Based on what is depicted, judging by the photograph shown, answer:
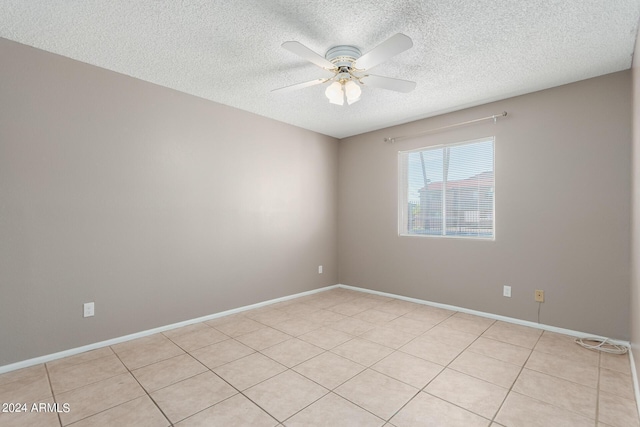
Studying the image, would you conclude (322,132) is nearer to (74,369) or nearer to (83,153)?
(83,153)

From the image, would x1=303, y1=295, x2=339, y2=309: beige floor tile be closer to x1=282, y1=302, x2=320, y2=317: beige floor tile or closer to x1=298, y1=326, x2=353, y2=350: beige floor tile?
x1=282, y1=302, x2=320, y2=317: beige floor tile

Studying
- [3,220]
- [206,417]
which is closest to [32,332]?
[3,220]

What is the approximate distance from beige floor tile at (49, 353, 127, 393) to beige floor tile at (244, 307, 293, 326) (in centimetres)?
136

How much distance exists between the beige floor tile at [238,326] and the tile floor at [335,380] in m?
0.02

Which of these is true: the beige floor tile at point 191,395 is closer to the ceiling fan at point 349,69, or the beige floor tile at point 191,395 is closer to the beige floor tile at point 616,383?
the ceiling fan at point 349,69

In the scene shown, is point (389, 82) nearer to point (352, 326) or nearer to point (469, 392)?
point (469, 392)

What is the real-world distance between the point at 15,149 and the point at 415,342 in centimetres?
360

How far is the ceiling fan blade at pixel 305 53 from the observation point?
6.11ft

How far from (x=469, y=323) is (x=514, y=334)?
42 cm

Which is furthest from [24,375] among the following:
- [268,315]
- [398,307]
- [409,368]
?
[398,307]

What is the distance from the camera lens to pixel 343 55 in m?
2.30

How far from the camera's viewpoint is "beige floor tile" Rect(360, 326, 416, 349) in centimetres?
276

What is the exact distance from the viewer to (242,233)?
3.74m

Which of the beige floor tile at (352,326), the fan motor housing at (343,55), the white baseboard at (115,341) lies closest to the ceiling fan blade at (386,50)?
the fan motor housing at (343,55)
